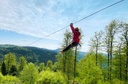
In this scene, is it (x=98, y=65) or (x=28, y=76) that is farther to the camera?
(x=28, y=76)

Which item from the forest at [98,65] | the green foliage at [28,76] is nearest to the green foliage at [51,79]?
the forest at [98,65]

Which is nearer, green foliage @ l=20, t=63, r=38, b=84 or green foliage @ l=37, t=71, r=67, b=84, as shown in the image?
green foliage @ l=37, t=71, r=67, b=84

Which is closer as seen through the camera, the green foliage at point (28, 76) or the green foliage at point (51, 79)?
the green foliage at point (51, 79)

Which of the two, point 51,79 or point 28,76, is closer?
point 51,79

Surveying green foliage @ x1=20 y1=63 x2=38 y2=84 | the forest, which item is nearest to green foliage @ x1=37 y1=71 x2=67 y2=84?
the forest

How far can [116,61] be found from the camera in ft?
101

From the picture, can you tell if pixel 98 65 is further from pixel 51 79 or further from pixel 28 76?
pixel 28 76

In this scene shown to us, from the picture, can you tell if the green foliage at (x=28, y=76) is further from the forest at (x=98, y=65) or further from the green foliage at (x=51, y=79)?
the green foliage at (x=51, y=79)

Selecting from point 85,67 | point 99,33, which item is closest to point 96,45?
point 99,33

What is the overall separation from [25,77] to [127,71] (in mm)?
25504

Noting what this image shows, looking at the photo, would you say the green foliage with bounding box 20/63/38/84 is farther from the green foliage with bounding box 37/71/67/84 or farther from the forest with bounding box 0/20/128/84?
the green foliage with bounding box 37/71/67/84

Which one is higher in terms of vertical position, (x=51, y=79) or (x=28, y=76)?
(x=51, y=79)

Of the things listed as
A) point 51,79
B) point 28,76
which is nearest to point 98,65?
point 51,79

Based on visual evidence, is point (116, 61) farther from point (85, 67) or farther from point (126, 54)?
point (85, 67)
